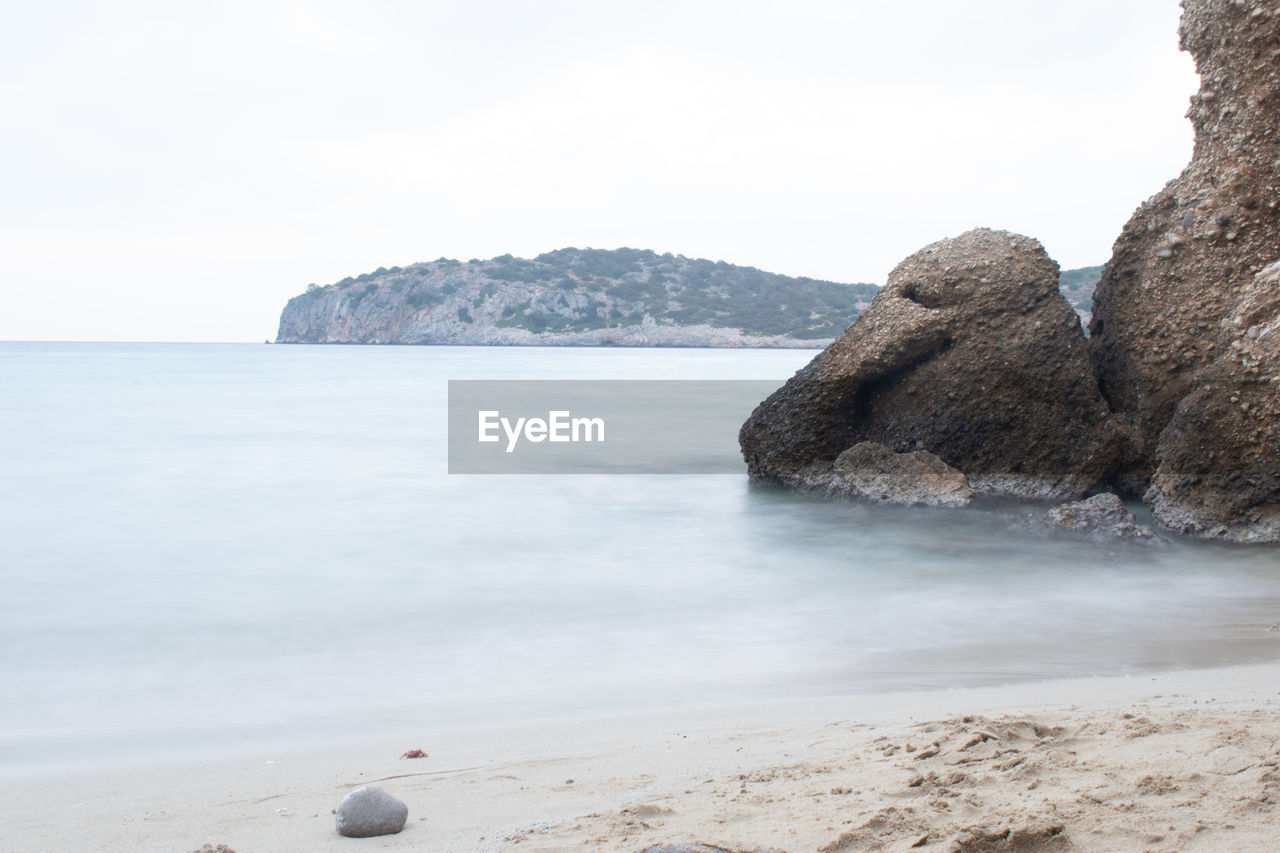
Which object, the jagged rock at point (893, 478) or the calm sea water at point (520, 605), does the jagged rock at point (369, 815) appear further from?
the jagged rock at point (893, 478)

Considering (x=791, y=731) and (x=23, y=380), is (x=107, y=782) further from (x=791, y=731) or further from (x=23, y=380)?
(x=23, y=380)

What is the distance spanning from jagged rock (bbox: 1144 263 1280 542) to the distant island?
88.5 metres

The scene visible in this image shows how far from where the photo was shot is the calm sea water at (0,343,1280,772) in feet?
15.0

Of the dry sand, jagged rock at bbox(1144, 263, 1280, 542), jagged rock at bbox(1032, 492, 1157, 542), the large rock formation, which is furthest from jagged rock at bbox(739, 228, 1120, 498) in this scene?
the dry sand

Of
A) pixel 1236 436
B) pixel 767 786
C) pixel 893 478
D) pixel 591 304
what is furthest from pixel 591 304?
pixel 767 786

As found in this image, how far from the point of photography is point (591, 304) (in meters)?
108

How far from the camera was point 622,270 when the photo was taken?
4555 inches

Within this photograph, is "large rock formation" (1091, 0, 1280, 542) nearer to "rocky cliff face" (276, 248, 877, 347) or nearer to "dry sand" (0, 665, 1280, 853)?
"dry sand" (0, 665, 1280, 853)

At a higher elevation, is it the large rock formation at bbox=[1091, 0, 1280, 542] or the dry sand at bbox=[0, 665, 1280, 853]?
the large rock formation at bbox=[1091, 0, 1280, 542]

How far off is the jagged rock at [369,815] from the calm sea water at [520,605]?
1.44m

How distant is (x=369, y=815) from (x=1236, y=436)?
662 centimetres

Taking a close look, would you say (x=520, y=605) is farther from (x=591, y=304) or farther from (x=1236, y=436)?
(x=591, y=304)

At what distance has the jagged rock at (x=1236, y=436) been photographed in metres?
6.84

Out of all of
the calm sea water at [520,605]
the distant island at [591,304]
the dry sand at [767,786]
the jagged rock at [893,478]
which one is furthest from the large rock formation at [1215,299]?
the distant island at [591,304]
